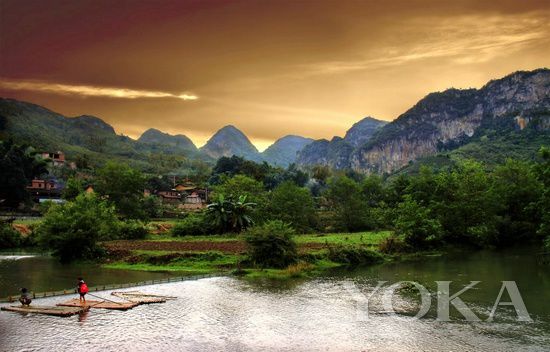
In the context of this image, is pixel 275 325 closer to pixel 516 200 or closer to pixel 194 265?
pixel 194 265

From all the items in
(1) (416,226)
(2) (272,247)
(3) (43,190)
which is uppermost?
(3) (43,190)

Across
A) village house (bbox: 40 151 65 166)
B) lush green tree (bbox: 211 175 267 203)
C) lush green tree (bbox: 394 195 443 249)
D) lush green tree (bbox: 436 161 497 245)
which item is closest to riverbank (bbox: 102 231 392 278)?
lush green tree (bbox: 394 195 443 249)

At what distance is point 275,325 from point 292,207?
5282 centimetres

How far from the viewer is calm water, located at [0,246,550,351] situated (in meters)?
21.6

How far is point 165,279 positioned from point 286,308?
13604 mm

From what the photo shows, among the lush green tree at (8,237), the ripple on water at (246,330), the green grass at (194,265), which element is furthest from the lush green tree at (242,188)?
the ripple on water at (246,330)

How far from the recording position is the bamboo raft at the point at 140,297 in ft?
98.9

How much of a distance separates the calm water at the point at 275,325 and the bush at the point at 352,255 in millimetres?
12620

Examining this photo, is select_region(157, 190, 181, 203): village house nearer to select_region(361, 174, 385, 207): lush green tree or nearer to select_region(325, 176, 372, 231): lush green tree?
select_region(361, 174, 385, 207): lush green tree

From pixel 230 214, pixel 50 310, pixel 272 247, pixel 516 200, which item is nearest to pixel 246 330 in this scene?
pixel 50 310

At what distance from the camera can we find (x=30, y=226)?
223ft

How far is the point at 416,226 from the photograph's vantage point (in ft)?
193

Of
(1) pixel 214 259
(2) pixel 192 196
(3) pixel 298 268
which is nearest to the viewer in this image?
(3) pixel 298 268

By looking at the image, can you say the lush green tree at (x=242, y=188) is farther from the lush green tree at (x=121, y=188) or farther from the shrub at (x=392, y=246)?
the shrub at (x=392, y=246)
